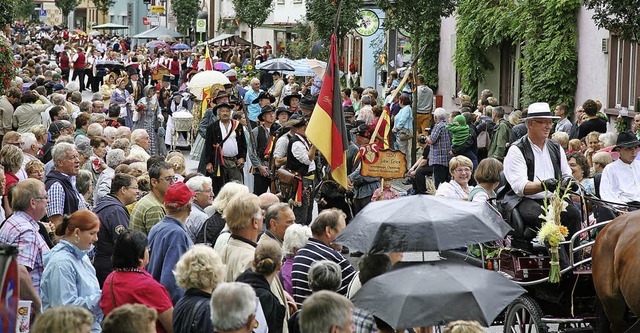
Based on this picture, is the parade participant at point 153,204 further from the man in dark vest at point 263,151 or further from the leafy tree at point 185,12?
the leafy tree at point 185,12

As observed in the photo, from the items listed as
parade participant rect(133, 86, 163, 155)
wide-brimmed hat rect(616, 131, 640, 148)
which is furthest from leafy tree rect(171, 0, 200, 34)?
wide-brimmed hat rect(616, 131, 640, 148)

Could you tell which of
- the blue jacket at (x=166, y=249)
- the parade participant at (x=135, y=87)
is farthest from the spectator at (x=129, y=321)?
the parade participant at (x=135, y=87)

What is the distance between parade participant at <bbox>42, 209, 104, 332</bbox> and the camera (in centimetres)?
765

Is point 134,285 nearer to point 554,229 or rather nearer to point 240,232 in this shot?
point 240,232

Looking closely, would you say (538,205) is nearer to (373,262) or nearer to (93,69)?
(373,262)

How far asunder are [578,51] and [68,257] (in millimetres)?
18282

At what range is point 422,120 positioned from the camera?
2655cm

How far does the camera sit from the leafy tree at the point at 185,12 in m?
70.1

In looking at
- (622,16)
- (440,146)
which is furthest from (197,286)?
(440,146)

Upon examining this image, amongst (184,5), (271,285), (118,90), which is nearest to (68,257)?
(271,285)

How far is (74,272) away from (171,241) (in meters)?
1.04

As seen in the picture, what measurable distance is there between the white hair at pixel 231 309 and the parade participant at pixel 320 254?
2.10 m

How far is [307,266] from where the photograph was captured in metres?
8.44

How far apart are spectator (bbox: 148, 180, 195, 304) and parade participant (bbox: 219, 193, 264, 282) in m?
0.42
